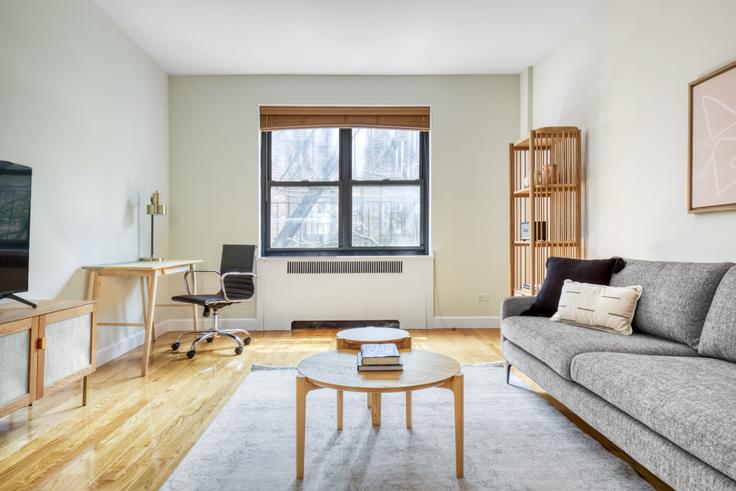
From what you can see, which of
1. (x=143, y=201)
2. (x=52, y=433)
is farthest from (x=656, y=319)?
(x=143, y=201)

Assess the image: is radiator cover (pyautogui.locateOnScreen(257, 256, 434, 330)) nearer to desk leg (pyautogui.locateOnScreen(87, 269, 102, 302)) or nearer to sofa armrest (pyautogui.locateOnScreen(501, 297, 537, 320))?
desk leg (pyautogui.locateOnScreen(87, 269, 102, 302))

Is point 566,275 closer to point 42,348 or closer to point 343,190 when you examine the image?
point 343,190

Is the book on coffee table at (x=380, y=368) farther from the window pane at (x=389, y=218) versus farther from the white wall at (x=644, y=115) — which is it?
the window pane at (x=389, y=218)

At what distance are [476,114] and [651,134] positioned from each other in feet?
7.65

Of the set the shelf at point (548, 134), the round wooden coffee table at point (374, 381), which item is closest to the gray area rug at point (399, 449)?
the round wooden coffee table at point (374, 381)

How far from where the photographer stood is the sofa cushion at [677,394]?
1343mm

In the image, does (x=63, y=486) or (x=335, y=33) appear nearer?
(x=63, y=486)

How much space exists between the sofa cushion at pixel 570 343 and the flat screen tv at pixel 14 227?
2672 millimetres

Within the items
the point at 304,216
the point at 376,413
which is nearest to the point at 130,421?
the point at 376,413

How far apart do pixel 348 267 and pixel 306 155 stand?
4.31ft

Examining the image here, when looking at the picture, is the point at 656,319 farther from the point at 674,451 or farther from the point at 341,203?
the point at 341,203

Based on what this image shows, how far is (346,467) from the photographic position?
198 cm

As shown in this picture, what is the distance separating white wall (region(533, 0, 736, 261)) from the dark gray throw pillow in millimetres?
343

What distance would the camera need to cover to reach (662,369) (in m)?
1.82
